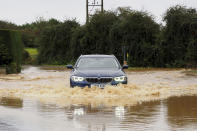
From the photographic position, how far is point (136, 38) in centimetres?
4528

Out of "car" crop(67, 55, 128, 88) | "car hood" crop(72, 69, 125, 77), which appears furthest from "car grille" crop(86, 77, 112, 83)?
"car hood" crop(72, 69, 125, 77)

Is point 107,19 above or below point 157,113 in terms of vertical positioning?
above

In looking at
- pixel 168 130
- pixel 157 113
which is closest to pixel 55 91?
pixel 157 113

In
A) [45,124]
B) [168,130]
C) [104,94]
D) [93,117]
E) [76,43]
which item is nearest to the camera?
[168,130]

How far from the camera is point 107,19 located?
1907 inches

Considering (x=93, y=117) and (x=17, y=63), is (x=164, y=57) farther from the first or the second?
(x=93, y=117)

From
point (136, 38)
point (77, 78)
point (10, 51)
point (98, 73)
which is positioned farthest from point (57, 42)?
point (98, 73)

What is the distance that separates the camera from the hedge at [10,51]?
120 ft

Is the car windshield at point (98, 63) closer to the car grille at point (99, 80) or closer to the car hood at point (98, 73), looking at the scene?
the car hood at point (98, 73)

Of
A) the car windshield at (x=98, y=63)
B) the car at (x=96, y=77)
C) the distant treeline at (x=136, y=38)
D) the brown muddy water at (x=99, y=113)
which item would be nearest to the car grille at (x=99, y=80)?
the car at (x=96, y=77)

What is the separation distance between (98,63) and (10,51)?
18630 mm

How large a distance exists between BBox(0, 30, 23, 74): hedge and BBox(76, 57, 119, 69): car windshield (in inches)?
685

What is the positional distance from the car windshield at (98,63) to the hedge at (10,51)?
17.4 metres

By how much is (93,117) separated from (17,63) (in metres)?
27.1
